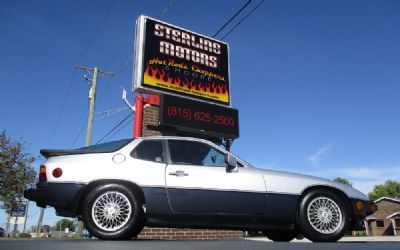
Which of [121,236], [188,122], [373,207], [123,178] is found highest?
[188,122]

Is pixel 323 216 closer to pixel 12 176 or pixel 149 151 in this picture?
pixel 149 151

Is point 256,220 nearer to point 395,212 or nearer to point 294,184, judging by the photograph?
point 294,184

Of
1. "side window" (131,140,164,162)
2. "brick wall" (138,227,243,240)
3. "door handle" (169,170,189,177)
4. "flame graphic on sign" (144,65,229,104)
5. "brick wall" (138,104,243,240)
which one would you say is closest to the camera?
"door handle" (169,170,189,177)

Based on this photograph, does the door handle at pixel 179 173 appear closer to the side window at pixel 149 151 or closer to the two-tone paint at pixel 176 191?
the two-tone paint at pixel 176 191

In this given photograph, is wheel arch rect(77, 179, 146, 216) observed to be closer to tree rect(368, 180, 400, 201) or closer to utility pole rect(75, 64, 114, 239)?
utility pole rect(75, 64, 114, 239)

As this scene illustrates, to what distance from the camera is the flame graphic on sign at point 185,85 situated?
1376 cm

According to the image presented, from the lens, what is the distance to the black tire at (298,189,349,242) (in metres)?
5.96

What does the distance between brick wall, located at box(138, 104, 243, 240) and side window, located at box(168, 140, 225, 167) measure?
622 centimetres

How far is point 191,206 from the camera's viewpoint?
5.66m

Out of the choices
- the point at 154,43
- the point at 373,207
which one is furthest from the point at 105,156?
the point at 154,43

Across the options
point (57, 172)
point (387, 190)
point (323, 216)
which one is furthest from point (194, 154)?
point (387, 190)

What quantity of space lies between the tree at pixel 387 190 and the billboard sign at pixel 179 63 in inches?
3214

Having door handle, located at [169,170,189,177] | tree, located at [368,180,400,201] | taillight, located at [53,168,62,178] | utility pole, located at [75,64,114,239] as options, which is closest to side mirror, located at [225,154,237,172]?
door handle, located at [169,170,189,177]

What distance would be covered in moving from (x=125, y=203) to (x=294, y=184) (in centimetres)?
257
